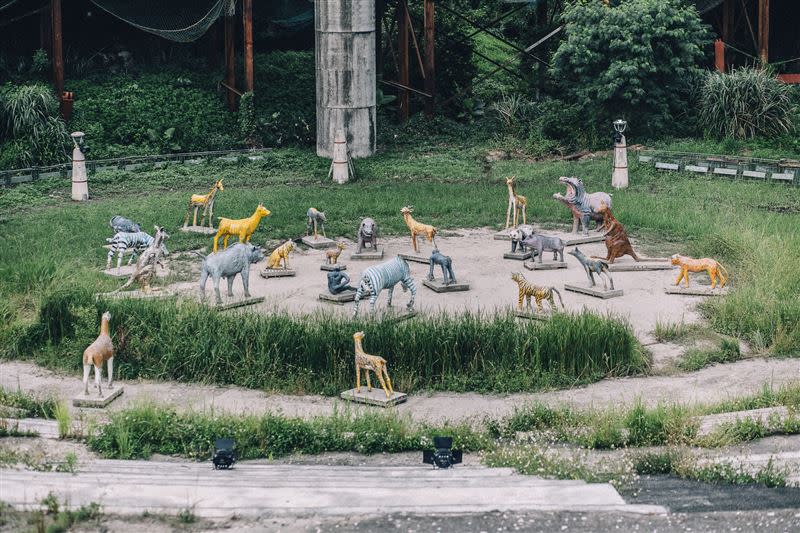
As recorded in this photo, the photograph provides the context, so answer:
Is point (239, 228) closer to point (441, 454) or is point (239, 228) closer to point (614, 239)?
point (614, 239)

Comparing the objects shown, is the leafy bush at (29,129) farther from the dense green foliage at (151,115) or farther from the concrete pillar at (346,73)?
the concrete pillar at (346,73)

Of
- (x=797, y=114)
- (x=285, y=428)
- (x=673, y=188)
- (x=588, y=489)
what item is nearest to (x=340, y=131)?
(x=673, y=188)

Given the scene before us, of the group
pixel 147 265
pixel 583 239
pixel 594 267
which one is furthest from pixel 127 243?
pixel 583 239

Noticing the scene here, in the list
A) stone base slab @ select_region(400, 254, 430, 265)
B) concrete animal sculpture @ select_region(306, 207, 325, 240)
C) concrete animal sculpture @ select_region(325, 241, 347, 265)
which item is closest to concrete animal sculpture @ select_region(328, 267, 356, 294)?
concrete animal sculpture @ select_region(325, 241, 347, 265)

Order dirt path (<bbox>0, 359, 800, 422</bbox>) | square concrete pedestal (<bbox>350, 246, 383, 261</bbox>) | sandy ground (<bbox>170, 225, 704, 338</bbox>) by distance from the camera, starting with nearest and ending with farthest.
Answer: dirt path (<bbox>0, 359, 800, 422</bbox>), sandy ground (<bbox>170, 225, 704, 338</bbox>), square concrete pedestal (<bbox>350, 246, 383, 261</bbox>)

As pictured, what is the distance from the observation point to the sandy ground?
70.0 ft

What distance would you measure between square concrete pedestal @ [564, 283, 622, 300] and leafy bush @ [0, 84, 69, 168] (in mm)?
13962

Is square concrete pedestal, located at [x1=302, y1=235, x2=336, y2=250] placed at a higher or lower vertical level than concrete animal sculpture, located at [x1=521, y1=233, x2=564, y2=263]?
lower

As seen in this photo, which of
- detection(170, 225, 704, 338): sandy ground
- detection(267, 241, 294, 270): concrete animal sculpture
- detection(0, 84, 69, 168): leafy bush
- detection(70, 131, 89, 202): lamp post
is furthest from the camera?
detection(0, 84, 69, 168): leafy bush

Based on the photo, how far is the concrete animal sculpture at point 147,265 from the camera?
21.8 metres

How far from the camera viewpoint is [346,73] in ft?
112

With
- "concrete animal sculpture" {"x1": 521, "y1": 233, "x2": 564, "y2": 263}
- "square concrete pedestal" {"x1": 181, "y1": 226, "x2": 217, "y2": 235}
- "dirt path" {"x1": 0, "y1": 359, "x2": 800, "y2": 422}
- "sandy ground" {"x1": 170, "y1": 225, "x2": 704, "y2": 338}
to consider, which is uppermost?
"concrete animal sculpture" {"x1": 521, "y1": 233, "x2": 564, "y2": 263}

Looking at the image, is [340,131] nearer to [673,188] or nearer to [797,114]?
[673,188]

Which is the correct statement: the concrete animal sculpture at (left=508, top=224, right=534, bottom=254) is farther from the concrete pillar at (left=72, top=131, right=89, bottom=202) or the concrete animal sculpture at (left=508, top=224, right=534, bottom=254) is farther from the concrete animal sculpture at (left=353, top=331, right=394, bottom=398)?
the concrete pillar at (left=72, top=131, right=89, bottom=202)
